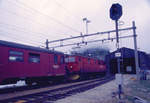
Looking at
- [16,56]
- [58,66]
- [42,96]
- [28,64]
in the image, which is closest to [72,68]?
[58,66]

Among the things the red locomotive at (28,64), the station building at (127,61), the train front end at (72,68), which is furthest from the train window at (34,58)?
the station building at (127,61)

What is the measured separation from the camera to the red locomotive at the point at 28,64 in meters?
9.57

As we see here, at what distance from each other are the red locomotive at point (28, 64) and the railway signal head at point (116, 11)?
7112mm

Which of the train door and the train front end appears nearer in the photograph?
the train door

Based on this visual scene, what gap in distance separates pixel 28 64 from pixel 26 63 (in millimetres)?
220

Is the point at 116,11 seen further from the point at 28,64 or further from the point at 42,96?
the point at 28,64

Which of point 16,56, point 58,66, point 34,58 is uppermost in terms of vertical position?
point 16,56

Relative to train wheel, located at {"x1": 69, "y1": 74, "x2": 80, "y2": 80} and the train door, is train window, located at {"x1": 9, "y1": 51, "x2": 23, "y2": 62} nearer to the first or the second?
the train door

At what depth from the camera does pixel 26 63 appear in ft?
36.4

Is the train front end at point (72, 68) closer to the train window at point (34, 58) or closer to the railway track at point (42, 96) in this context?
the train window at point (34, 58)

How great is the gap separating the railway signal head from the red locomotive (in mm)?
7112

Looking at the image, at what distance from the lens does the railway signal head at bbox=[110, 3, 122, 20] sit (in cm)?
771

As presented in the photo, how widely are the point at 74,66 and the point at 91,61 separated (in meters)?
→ 5.85

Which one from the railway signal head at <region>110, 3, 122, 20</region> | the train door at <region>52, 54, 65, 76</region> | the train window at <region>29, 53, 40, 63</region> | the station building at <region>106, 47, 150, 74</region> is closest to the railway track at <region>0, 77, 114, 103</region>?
the train window at <region>29, 53, 40, 63</region>
